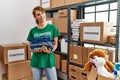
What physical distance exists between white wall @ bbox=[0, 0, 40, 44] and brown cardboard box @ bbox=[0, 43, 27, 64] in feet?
1.24

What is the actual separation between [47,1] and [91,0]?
4.04 ft

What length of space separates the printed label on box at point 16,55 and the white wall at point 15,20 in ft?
1.36

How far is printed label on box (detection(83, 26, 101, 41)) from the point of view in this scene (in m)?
2.19

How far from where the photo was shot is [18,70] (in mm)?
2857

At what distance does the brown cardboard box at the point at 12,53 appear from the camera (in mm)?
2746

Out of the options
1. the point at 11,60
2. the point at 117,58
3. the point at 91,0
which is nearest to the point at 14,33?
the point at 11,60

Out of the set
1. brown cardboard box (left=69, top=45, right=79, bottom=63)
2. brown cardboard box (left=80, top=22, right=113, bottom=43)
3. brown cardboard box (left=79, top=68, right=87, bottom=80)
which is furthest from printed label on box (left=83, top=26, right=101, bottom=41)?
brown cardboard box (left=79, top=68, right=87, bottom=80)

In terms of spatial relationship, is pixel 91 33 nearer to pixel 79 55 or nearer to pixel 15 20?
pixel 79 55

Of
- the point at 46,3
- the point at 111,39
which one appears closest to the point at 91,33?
the point at 111,39

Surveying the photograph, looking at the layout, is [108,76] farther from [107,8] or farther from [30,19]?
[30,19]

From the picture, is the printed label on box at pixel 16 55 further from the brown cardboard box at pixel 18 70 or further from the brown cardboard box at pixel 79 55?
the brown cardboard box at pixel 79 55

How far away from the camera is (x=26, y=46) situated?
2984mm

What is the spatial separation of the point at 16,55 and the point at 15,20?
31.5 inches

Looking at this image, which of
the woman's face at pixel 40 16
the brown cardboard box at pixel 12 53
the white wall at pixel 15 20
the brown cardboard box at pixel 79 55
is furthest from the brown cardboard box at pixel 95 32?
the white wall at pixel 15 20
